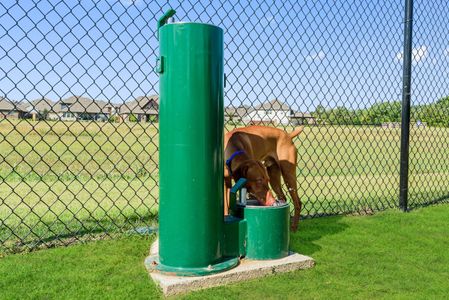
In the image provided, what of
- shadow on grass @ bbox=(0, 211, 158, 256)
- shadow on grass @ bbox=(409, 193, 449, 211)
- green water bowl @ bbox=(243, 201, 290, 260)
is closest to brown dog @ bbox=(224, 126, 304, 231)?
green water bowl @ bbox=(243, 201, 290, 260)

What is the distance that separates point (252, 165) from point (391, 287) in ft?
3.41

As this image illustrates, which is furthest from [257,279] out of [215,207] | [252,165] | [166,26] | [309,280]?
[166,26]

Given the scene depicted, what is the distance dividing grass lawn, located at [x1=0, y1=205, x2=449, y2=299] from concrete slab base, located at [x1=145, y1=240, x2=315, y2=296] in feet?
0.15

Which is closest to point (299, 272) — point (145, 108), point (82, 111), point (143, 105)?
point (145, 108)

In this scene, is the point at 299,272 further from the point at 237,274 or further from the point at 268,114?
the point at 268,114

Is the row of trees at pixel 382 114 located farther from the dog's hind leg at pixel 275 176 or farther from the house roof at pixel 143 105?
the house roof at pixel 143 105

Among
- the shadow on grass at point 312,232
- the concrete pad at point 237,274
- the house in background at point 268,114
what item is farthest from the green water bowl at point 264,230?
the house in background at point 268,114

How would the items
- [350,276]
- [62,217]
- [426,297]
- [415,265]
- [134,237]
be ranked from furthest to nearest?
[62,217], [134,237], [415,265], [350,276], [426,297]

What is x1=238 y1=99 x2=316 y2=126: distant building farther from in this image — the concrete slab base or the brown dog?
the concrete slab base

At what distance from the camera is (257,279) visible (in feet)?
8.16

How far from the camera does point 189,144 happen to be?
2381mm

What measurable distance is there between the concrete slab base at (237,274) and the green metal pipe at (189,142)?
0.27 ft

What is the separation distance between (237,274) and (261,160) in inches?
41.2

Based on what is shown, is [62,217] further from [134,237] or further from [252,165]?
[252,165]
